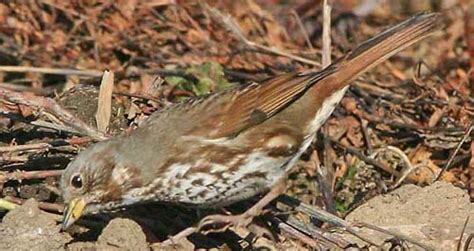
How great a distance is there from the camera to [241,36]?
314 inches

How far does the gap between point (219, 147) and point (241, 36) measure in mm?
2505

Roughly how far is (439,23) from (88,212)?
2.13 meters

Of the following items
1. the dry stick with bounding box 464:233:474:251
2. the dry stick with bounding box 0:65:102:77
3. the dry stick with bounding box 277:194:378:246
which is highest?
the dry stick with bounding box 464:233:474:251

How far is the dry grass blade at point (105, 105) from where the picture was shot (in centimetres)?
608

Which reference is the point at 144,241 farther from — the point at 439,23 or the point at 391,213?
the point at 439,23

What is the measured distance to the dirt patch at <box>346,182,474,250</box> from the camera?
5.97m

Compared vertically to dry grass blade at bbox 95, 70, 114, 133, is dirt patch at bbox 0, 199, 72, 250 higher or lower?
lower

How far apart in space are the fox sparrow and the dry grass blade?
448 millimetres

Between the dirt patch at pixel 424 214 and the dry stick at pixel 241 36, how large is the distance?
5.55ft

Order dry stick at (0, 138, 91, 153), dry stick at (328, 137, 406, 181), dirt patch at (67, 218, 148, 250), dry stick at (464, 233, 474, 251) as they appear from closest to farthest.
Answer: dirt patch at (67, 218, 148, 250) → dry stick at (464, 233, 474, 251) → dry stick at (0, 138, 91, 153) → dry stick at (328, 137, 406, 181)

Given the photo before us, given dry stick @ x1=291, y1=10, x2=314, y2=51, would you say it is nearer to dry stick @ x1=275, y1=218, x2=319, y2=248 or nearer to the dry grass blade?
the dry grass blade

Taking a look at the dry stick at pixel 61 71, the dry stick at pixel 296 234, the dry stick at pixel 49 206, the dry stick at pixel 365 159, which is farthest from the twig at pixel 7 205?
the dry stick at pixel 365 159

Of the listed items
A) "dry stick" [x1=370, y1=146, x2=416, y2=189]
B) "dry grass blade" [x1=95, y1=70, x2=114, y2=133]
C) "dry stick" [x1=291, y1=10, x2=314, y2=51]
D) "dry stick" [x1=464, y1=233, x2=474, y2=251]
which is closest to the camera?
"dry stick" [x1=464, y1=233, x2=474, y2=251]

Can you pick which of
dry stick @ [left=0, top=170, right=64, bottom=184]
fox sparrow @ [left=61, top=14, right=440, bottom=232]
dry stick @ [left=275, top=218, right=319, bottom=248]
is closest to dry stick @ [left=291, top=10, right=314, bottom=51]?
fox sparrow @ [left=61, top=14, right=440, bottom=232]
